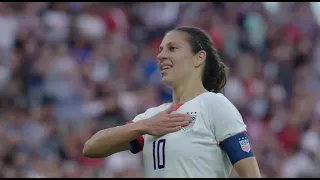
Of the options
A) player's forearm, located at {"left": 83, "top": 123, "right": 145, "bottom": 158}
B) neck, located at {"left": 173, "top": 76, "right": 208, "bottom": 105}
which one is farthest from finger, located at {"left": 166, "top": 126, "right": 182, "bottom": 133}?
neck, located at {"left": 173, "top": 76, "right": 208, "bottom": 105}

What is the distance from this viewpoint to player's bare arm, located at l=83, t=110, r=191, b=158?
12.7ft

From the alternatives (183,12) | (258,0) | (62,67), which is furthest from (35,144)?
(258,0)

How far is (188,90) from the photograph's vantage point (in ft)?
13.4

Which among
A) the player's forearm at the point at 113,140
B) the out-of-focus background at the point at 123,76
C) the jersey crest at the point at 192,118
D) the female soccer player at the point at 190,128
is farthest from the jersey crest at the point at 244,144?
the out-of-focus background at the point at 123,76

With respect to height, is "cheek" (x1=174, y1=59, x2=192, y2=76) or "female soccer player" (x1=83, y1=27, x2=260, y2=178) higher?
"cheek" (x1=174, y1=59, x2=192, y2=76)

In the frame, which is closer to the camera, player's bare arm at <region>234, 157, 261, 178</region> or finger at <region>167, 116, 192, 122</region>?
player's bare arm at <region>234, 157, 261, 178</region>

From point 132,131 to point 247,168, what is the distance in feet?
2.03

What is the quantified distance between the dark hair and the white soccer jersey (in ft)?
0.90

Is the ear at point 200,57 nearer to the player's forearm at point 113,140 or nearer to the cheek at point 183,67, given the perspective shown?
the cheek at point 183,67

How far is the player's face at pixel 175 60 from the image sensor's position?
4.05 m

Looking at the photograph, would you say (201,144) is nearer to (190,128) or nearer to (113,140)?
(190,128)

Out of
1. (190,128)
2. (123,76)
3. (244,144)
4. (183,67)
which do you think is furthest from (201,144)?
(123,76)

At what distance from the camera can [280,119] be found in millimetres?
9953

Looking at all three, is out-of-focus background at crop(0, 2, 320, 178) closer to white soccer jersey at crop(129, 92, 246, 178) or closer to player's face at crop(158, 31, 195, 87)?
player's face at crop(158, 31, 195, 87)
